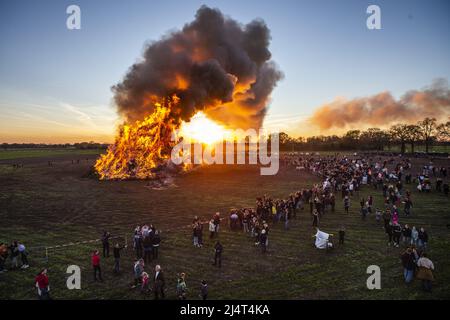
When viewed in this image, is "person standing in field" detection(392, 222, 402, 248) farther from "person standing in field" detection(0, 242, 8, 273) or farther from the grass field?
"person standing in field" detection(0, 242, 8, 273)

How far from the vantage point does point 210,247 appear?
1745 centimetres

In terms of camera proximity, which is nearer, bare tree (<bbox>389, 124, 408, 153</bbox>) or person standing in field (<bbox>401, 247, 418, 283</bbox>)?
person standing in field (<bbox>401, 247, 418, 283</bbox>)

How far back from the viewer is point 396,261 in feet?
49.5

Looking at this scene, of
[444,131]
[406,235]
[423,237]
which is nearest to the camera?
[423,237]

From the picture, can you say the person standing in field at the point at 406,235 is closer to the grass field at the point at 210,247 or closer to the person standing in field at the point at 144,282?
the grass field at the point at 210,247

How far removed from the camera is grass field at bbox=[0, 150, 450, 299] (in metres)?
12.6

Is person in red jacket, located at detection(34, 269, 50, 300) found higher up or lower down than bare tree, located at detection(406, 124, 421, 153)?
lower down

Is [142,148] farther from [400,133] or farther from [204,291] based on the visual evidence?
[400,133]

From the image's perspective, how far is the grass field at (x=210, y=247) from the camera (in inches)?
496

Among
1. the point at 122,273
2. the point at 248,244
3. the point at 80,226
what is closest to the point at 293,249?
the point at 248,244

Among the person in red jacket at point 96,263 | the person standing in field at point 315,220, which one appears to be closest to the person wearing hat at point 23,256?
the person in red jacket at point 96,263

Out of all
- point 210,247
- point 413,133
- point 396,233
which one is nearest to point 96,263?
point 210,247

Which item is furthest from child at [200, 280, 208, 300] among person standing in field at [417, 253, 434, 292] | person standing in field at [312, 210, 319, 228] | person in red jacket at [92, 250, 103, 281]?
person standing in field at [312, 210, 319, 228]

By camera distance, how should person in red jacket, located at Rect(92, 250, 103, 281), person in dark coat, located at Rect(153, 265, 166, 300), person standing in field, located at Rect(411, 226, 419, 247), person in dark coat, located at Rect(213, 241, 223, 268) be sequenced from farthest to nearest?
person standing in field, located at Rect(411, 226, 419, 247), person in dark coat, located at Rect(213, 241, 223, 268), person in red jacket, located at Rect(92, 250, 103, 281), person in dark coat, located at Rect(153, 265, 166, 300)
